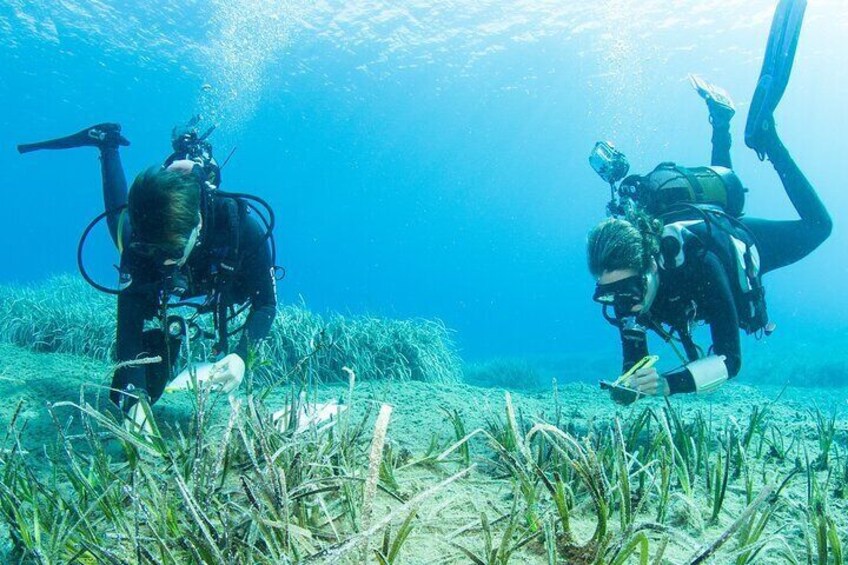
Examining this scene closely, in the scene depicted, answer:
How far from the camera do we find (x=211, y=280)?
4293mm

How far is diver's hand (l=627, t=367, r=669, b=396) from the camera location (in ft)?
11.7

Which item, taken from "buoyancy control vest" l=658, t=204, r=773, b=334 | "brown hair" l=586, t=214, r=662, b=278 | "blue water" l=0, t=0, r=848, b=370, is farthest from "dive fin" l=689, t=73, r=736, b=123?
"blue water" l=0, t=0, r=848, b=370

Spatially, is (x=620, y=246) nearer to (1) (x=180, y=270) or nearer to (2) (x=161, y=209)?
(2) (x=161, y=209)

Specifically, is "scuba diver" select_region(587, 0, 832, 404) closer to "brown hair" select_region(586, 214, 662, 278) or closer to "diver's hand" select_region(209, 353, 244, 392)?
"brown hair" select_region(586, 214, 662, 278)

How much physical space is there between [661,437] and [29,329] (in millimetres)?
8395

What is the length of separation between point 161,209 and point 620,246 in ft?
11.0

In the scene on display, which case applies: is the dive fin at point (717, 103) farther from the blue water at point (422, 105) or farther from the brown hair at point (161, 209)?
the brown hair at point (161, 209)

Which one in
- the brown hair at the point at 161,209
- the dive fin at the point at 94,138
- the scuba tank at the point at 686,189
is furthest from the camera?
the dive fin at the point at 94,138

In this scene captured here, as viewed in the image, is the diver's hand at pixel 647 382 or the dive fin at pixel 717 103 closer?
the diver's hand at pixel 647 382

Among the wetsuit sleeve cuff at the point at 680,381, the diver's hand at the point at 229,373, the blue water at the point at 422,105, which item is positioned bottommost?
the diver's hand at the point at 229,373

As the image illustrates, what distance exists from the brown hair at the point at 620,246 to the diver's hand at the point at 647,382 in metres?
0.83

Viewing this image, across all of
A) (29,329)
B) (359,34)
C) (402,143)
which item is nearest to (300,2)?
(359,34)

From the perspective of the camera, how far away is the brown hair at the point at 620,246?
12.8ft

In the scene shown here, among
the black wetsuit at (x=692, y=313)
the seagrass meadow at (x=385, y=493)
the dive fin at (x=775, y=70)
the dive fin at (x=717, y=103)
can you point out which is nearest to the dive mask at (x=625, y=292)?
the black wetsuit at (x=692, y=313)
